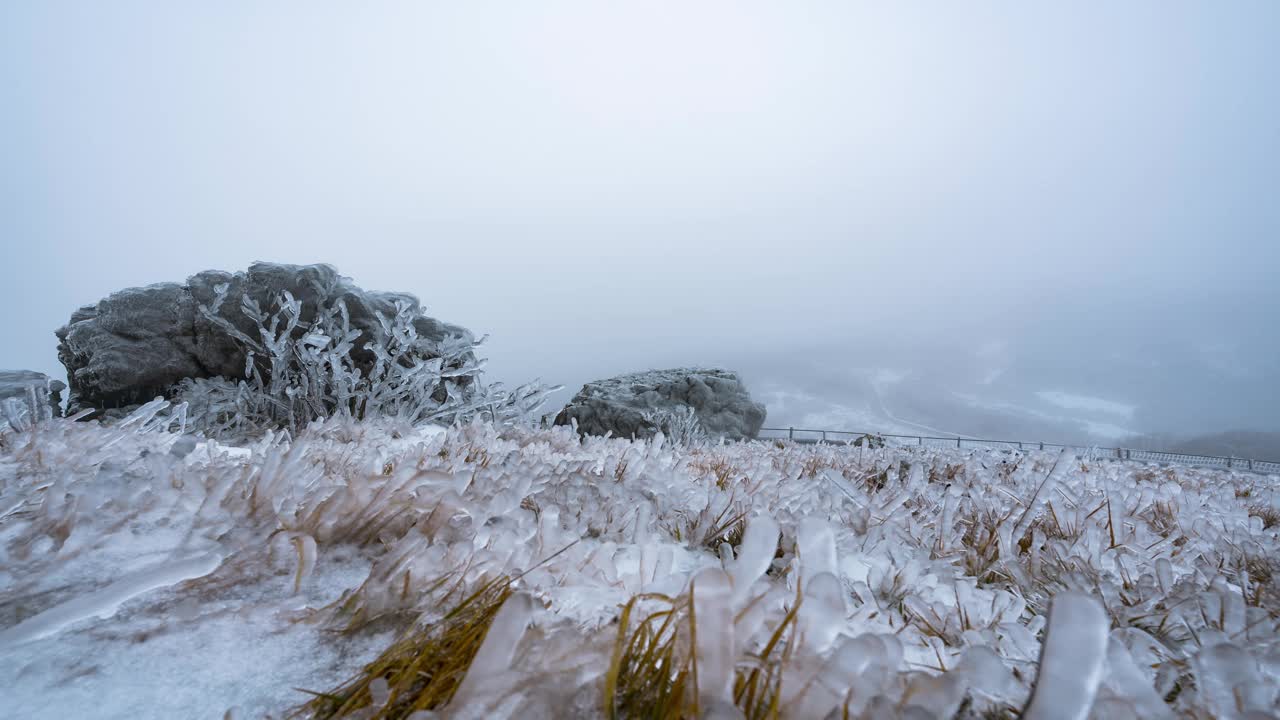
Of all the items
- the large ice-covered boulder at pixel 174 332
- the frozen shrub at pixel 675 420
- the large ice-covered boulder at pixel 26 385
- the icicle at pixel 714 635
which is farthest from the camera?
the frozen shrub at pixel 675 420

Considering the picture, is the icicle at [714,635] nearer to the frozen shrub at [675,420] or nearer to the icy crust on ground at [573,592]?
the icy crust on ground at [573,592]

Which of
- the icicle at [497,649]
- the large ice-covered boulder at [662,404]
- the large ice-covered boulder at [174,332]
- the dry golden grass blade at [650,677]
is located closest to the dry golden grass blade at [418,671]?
the icicle at [497,649]

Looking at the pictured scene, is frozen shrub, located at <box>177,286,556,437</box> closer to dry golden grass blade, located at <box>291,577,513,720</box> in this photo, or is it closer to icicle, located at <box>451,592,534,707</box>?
dry golden grass blade, located at <box>291,577,513,720</box>

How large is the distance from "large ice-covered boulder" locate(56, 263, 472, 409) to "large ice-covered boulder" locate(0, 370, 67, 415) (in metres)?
0.22

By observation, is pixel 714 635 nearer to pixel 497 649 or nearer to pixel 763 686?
pixel 763 686

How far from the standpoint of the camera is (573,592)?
3.86 feet

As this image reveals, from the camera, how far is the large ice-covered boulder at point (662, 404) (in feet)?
43.8

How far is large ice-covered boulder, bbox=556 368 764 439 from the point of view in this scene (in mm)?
13344

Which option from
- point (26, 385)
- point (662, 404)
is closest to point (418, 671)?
point (26, 385)

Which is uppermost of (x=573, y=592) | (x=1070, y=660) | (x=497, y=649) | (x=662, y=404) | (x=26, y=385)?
(x=1070, y=660)

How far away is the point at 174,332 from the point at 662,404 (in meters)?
10.1

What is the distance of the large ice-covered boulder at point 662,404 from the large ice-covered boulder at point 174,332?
623 cm

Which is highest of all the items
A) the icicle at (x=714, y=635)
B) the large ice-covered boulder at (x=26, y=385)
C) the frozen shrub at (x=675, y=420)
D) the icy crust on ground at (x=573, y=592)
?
the icicle at (x=714, y=635)

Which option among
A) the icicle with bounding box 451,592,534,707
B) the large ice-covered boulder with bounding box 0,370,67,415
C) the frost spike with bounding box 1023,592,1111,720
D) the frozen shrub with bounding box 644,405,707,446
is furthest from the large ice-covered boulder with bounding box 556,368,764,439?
the frost spike with bounding box 1023,592,1111,720
